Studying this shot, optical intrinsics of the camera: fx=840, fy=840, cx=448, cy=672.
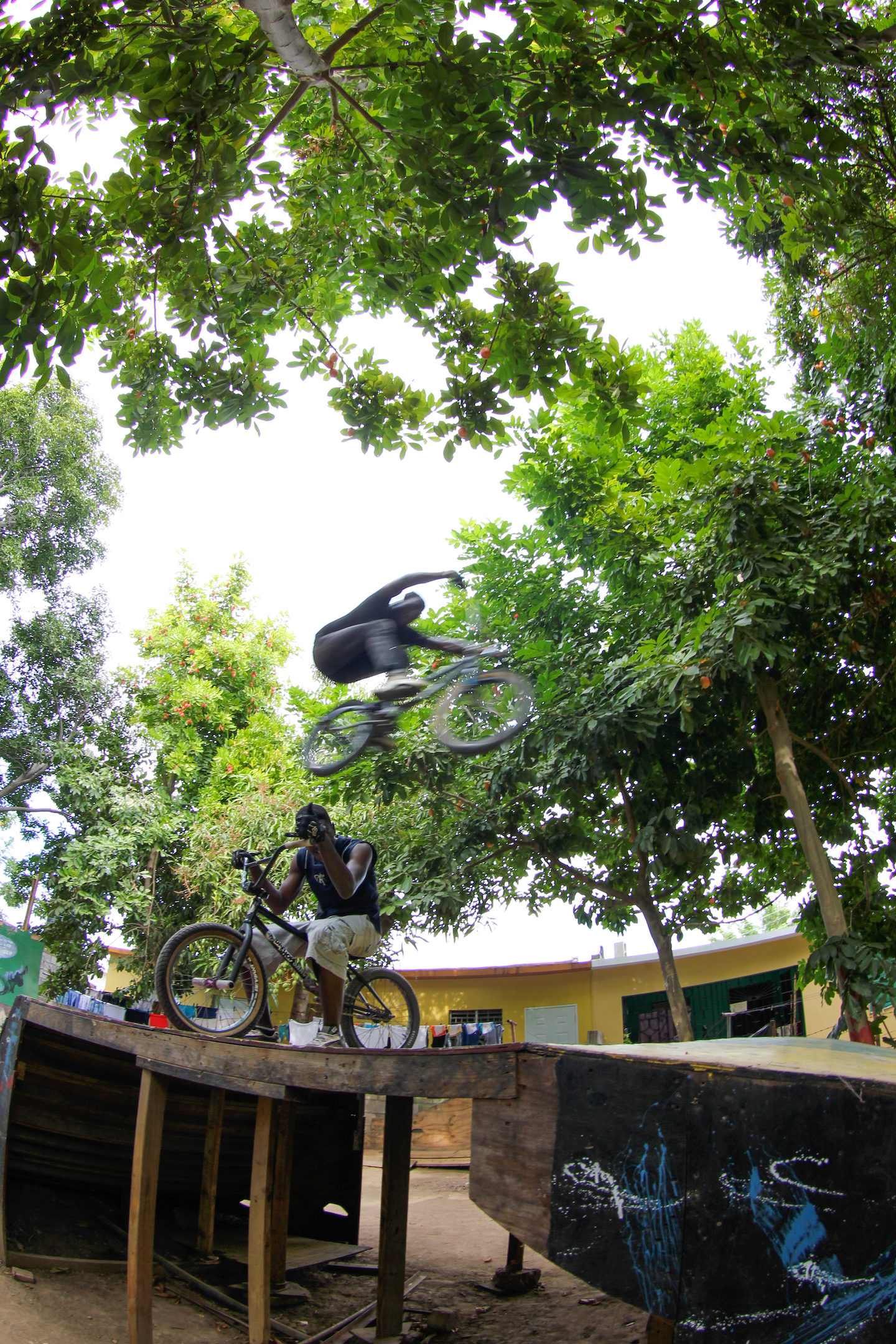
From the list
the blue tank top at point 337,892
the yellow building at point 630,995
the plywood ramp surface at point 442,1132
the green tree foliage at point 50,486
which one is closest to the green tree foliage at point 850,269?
the blue tank top at point 337,892

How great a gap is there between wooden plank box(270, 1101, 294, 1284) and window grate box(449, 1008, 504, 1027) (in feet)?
47.4

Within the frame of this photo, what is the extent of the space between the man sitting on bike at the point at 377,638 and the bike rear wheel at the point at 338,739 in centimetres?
20

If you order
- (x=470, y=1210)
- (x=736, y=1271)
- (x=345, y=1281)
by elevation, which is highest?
(x=736, y=1271)

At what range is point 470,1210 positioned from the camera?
8.23m

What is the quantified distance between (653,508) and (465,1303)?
23.1 feet

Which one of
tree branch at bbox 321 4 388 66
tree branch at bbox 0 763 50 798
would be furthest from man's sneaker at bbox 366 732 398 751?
tree branch at bbox 0 763 50 798

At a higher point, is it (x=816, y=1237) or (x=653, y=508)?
(x=653, y=508)

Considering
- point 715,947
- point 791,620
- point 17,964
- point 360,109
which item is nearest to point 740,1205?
point 360,109

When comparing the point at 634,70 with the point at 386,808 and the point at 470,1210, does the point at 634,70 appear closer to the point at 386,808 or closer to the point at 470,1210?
the point at 470,1210

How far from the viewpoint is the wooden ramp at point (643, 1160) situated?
2195 millimetres

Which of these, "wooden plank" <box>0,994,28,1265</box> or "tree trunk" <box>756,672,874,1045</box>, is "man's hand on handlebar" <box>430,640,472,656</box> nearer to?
"tree trunk" <box>756,672,874,1045</box>

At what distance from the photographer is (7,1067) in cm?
453

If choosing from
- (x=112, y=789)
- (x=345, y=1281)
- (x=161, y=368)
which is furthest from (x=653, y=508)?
(x=112, y=789)

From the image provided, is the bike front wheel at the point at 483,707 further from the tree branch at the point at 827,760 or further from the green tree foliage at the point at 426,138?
the tree branch at the point at 827,760
